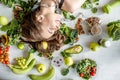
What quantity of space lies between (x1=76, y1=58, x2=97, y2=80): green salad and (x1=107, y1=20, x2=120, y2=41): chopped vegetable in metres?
0.14

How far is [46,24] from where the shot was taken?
2076mm

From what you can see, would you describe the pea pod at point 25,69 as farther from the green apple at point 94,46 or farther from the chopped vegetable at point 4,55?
the green apple at point 94,46

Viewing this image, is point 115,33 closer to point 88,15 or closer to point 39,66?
point 88,15

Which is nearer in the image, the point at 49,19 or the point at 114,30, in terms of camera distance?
the point at 49,19

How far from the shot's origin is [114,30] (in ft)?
7.15

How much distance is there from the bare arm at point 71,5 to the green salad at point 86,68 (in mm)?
229

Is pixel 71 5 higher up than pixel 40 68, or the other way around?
pixel 71 5

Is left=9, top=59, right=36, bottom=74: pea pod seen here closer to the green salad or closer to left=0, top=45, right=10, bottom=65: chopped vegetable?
left=0, top=45, right=10, bottom=65: chopped vegetable

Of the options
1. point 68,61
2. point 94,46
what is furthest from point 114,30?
point 68,61

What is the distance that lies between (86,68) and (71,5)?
286 millimetres

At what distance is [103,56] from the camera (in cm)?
224

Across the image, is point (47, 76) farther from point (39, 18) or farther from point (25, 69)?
point (39, 18)

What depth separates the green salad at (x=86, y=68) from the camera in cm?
223

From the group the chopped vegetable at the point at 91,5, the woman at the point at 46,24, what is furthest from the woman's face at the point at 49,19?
the chopped vegetable at the point at 91,5
